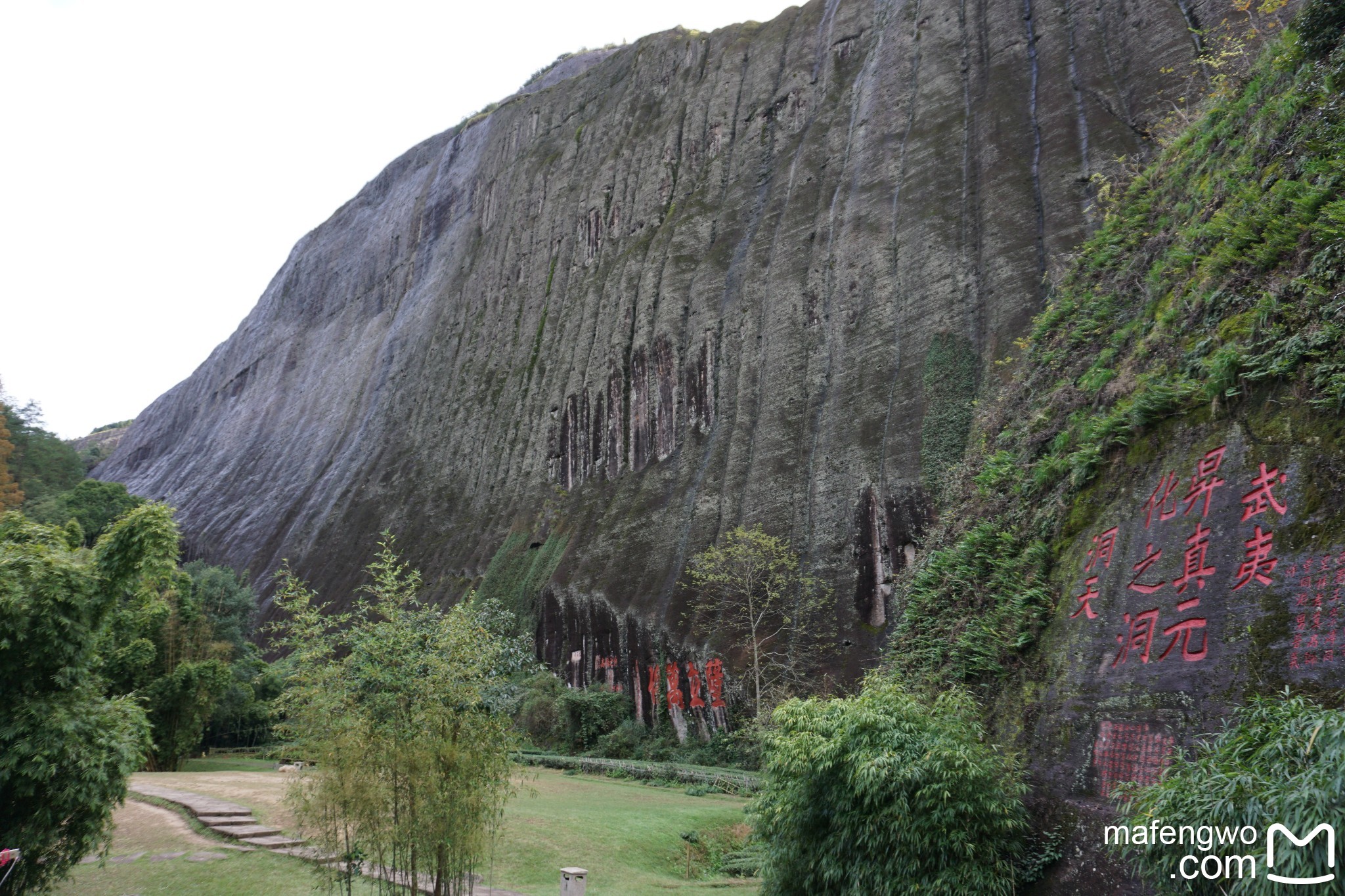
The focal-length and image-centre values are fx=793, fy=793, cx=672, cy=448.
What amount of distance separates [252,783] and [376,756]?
8445 mm

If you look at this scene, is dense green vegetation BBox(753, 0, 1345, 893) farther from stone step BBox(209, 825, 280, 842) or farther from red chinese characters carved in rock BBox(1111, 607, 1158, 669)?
stone step BBox(209, 825, 280, 842)

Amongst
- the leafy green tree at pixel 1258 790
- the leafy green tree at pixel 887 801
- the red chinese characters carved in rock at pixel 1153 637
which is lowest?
the leafy green tree at pixel 887 801

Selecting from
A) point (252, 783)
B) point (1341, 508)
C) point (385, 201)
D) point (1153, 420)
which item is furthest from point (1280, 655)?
point (385, 201)

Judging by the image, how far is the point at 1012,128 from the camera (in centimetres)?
2231

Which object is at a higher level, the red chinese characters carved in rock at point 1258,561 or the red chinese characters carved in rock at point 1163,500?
the red chinese characters carved in rock at point 1163,500

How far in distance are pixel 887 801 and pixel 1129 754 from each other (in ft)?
5.64

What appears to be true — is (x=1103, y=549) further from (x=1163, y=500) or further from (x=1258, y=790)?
(x=1258, y=790)

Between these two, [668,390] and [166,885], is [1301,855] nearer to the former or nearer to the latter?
[166,885]

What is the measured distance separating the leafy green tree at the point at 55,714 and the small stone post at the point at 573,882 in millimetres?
4003

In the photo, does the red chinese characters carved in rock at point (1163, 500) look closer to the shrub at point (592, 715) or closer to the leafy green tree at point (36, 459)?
the shrub at point (592, 715)

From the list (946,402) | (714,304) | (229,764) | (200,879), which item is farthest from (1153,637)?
(229,764)

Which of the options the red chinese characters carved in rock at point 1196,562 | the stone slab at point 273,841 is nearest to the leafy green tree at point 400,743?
the stone slab at point 273,841

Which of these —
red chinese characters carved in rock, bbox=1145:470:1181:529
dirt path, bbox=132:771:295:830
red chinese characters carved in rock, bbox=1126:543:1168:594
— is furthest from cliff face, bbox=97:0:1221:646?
red chinese characters carved in rock, bbox=1126:543:1168:594

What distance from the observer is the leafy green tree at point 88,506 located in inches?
1268
